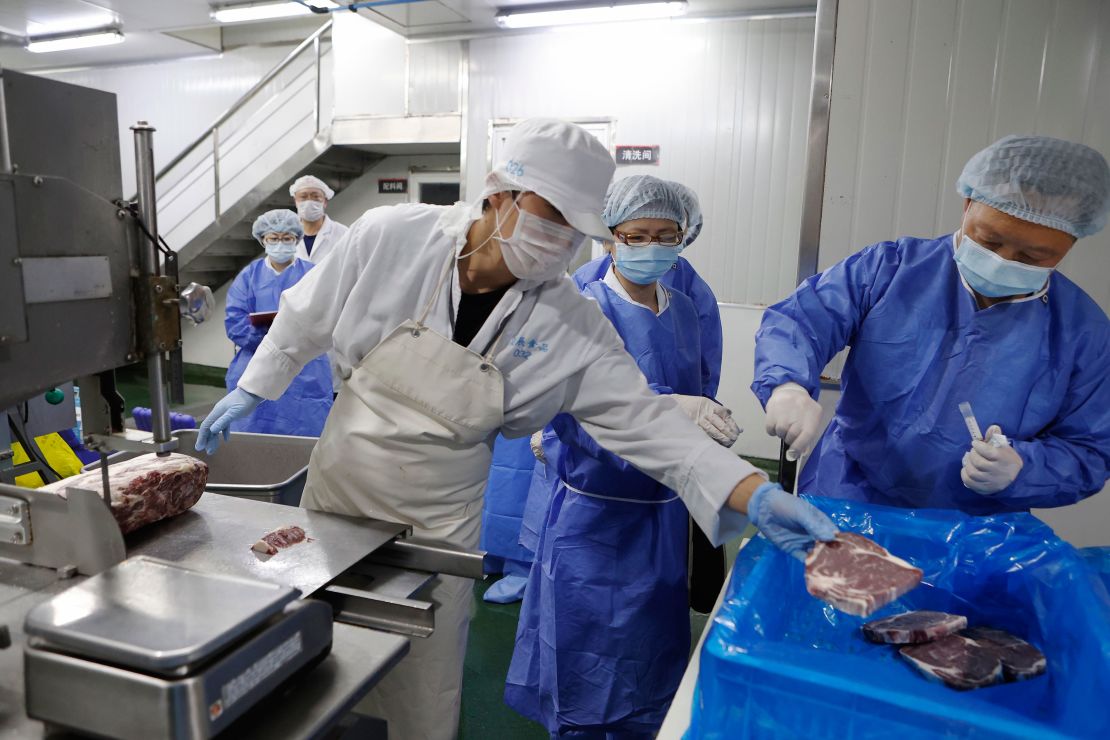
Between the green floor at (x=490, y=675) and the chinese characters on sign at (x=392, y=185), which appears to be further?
the chinese characters on sign at (x=392, y=185)

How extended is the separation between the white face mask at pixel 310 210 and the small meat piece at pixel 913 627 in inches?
174

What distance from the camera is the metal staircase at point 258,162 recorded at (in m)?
6.66

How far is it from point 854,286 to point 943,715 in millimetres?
1155

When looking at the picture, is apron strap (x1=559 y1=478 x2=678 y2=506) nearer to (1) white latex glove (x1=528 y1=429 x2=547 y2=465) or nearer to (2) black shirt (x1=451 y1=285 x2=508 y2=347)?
(1) white latex glove (x1=528 y1=429 x2=547 y2=465)

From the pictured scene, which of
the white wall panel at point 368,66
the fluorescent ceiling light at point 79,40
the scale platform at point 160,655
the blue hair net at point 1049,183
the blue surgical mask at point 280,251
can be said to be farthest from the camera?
the fluorescent ceiling light at point 79,40

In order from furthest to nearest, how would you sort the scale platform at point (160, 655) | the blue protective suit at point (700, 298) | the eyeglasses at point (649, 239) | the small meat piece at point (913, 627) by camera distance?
the blue protective suit at point (700, 298) < the eyeglasses at point (649, 239) < the small meat piece at point (913, 627) < the scale platform at point (160, 655)

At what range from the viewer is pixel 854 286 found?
1823 mm

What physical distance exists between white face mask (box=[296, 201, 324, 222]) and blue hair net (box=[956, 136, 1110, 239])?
4164 millimetres

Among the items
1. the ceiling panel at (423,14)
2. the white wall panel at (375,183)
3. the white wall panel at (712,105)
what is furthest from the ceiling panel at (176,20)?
the white wall panel at (375,183)

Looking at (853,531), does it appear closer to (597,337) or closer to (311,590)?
(597,337)

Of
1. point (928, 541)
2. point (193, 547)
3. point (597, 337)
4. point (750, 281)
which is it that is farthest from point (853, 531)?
point (750, 281)

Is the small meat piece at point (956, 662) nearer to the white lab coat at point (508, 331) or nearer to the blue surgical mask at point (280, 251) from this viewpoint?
the white lab coat at point (508, 331)

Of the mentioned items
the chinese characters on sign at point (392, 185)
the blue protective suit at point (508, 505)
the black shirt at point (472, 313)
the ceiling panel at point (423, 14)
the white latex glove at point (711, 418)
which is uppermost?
the ceiling panel at point (423, 14)

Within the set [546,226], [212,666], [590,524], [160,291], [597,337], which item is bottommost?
[590,524]
